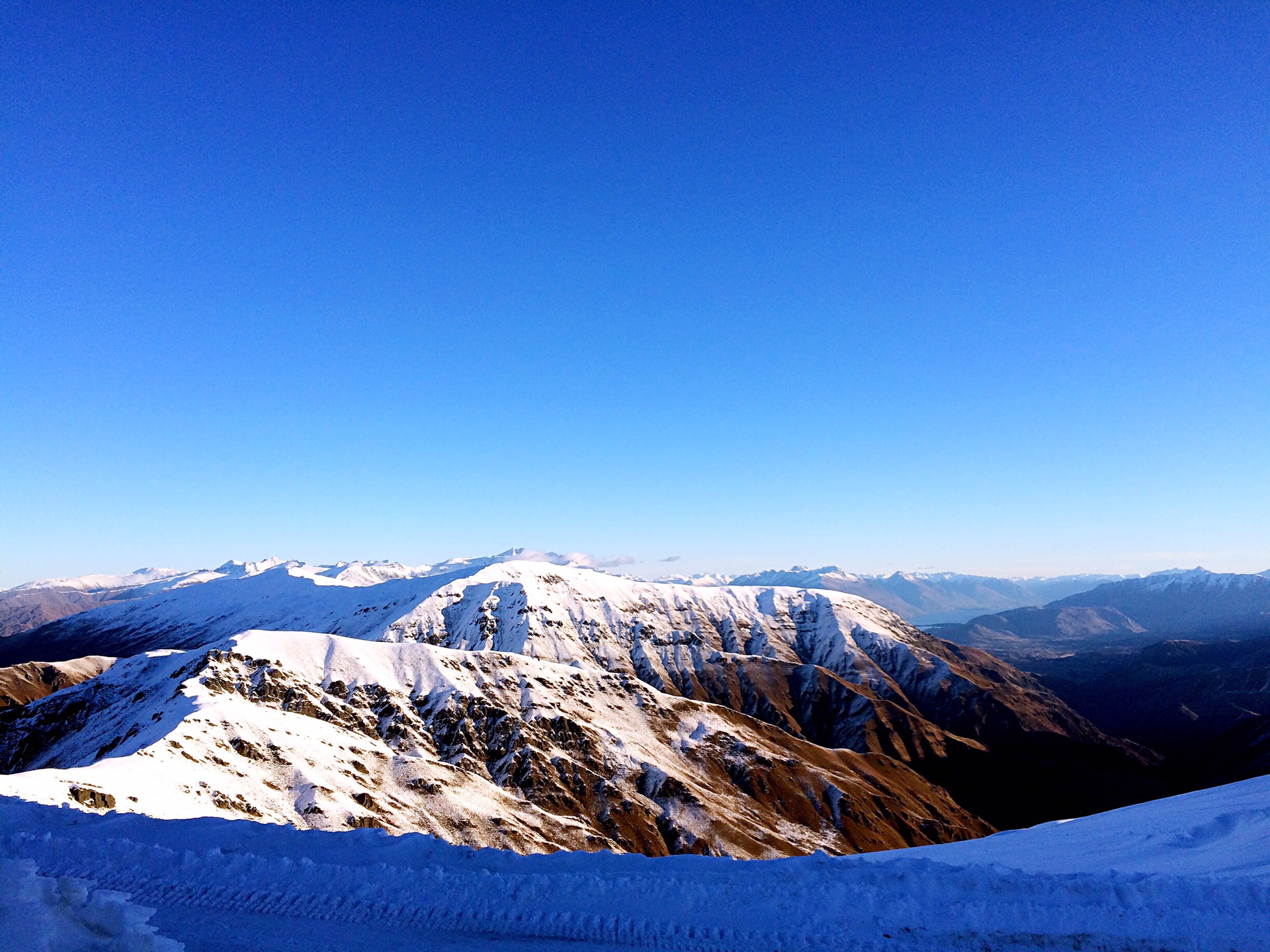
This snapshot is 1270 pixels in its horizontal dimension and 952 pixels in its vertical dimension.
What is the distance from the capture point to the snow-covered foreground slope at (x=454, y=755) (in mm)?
77250

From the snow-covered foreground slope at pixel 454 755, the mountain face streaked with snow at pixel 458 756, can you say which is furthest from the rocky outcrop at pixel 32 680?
the snow-covered foreground slope at pixel 454 755

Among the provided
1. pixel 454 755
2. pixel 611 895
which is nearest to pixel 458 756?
pixel 454 755

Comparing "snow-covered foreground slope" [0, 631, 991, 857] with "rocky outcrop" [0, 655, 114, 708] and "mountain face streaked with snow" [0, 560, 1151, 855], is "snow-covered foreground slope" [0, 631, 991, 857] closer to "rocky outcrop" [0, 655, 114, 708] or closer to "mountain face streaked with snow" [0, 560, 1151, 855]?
"mountain face streaked with snow" [0, 560, 1151, 855]

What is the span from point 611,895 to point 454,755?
10707 centimetres

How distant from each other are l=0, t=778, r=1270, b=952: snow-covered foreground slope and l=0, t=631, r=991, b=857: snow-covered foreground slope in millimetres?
57532

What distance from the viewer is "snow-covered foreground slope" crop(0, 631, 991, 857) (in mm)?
77250

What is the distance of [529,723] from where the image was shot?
11962 cm

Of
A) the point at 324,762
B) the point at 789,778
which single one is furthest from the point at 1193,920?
the point at 789,778

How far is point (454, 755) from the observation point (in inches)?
4257

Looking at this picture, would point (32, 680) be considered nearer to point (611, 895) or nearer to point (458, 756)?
point (458, 756)

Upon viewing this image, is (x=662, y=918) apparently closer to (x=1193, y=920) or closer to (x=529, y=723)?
(x=1193, y=920)

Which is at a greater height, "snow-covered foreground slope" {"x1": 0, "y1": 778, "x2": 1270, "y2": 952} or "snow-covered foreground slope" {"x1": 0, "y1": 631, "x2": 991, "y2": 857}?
"snow-covered foreground slope" {"x1": 0, "y1": 778, "x2": 1270, "y2": 952}

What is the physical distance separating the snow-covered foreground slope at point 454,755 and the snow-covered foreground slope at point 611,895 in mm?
57532

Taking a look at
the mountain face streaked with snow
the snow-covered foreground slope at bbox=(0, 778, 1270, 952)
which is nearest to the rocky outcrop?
the mountain face streaked with snow
